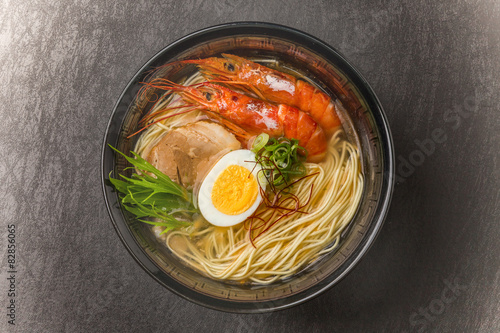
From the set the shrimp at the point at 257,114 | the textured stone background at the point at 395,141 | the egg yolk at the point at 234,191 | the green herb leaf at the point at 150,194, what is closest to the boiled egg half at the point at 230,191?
the egg yolk at the point at 234,191

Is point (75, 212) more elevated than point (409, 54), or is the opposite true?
point (409, 54)

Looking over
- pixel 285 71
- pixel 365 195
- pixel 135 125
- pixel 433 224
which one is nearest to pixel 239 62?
pixel 285 71

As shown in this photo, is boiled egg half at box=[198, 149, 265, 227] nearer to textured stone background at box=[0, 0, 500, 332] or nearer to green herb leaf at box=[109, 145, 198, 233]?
green herb leaf at box=[109, 145, 198, 233]

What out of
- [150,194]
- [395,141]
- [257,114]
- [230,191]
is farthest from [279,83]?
[150,194]

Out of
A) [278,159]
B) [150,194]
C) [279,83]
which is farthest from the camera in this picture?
[279,83]

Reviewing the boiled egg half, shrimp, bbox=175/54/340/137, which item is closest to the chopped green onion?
the boiled egg half

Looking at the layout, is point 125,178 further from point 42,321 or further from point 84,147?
point 42,321

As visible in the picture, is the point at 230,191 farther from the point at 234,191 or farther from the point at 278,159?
the point at 278,159
